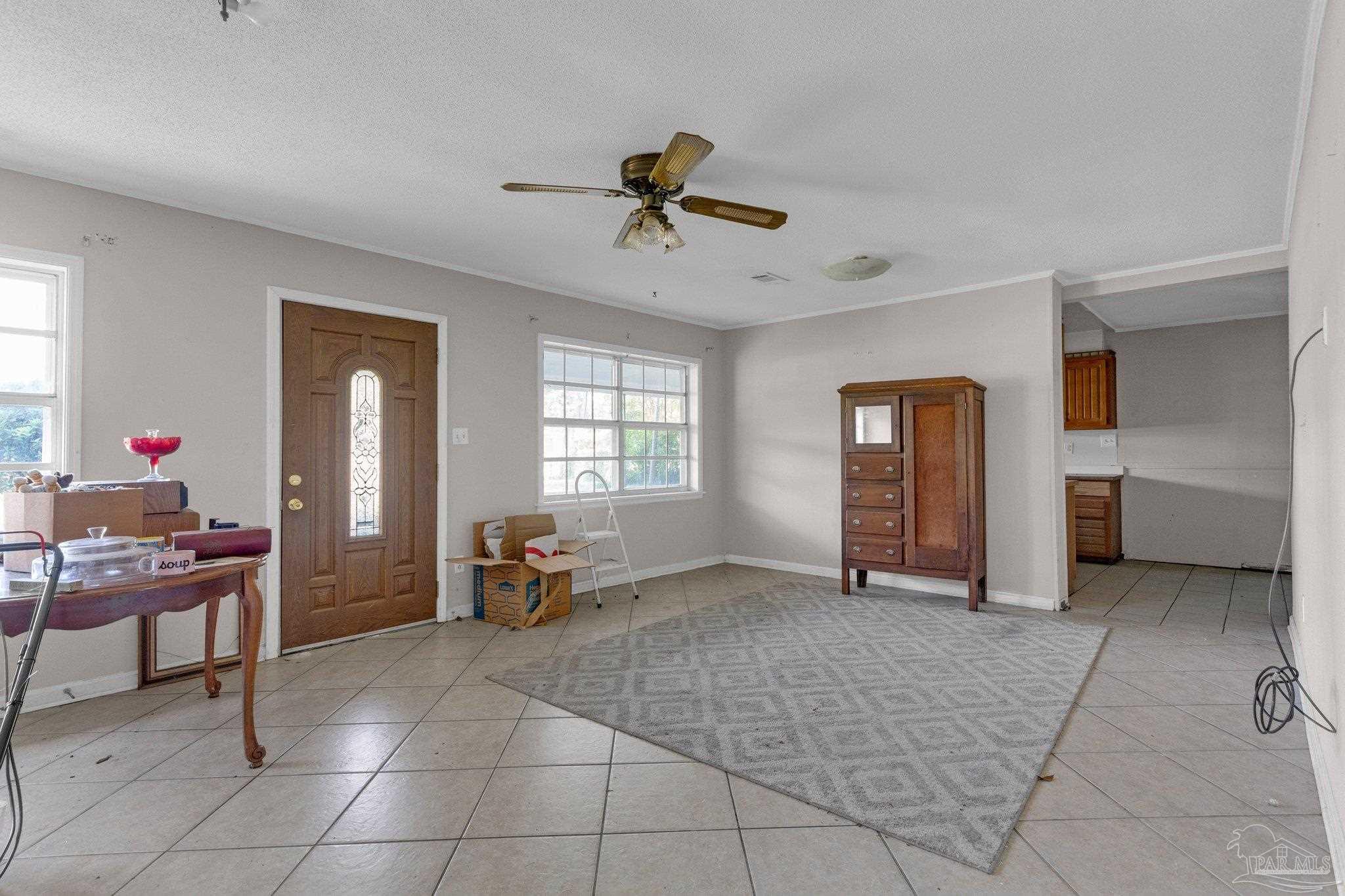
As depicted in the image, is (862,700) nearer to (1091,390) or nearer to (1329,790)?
(1329,790)

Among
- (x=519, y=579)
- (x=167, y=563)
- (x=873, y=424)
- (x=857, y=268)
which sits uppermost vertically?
(x=857, y=268)

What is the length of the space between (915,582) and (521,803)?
13.6 ft

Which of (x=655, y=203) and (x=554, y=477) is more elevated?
(x=655, y=203)

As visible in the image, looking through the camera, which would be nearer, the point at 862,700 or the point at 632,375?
the point at 862,700

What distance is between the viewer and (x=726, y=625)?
4223 millimetres

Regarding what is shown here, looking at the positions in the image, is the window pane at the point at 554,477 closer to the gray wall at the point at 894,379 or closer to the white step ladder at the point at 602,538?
the white step ladder at the point at 602,538

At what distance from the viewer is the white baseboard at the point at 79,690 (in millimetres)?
2857

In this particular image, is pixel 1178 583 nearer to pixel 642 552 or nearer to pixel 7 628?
pixel 642 552

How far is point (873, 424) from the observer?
5008mm

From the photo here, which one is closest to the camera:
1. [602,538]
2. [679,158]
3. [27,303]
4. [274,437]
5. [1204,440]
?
[679,158]

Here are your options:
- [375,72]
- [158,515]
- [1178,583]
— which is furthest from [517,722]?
[1178,583]

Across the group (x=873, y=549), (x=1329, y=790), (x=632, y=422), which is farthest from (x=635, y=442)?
(x=1329, y=790)

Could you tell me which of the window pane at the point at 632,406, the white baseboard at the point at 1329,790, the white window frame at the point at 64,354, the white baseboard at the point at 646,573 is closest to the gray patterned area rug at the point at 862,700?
the white baseboard at the point at 1329,790

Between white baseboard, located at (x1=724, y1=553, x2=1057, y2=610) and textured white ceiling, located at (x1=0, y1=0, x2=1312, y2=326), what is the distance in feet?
8.51
